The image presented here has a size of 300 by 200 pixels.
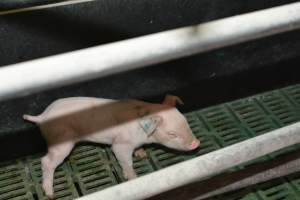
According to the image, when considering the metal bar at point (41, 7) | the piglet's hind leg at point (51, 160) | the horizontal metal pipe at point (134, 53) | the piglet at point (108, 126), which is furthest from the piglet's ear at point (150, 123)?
the horizontal metal pipe at point (134, 53)

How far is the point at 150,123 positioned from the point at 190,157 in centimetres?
44

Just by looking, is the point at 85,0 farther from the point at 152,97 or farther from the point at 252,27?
the point at 252,27

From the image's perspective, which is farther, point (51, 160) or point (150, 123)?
point (51, 160)

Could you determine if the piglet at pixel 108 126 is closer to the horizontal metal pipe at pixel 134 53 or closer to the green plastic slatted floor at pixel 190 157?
the green plastic slatted floor at pixel 190 157

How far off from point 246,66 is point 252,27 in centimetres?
142

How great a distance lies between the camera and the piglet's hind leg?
180cm

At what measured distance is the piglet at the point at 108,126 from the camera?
176 cm

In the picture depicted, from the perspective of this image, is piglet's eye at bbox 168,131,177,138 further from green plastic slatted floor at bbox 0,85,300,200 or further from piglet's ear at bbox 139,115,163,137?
green plastic slatted floor at bbox 0,85,300,200

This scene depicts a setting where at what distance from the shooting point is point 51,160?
1824 millimetres

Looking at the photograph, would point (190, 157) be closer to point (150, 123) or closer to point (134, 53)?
point (150, 123)

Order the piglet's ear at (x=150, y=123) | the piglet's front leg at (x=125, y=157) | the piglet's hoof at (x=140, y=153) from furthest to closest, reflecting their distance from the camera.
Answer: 1. the piglet's hoof at (x=140, y=153)
2. the piglet's front leg at (x=125, y=157)
3. the piglet's ear at (x=150, y=123)

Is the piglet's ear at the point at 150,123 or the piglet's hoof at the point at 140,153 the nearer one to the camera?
the piglet's ear at the point at 150,123

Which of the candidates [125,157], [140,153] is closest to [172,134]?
[125,157]

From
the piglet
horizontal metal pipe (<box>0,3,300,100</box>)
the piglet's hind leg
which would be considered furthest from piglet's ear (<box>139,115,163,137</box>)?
horizontal metal pipe (<box>0,3,300,100</box>)
